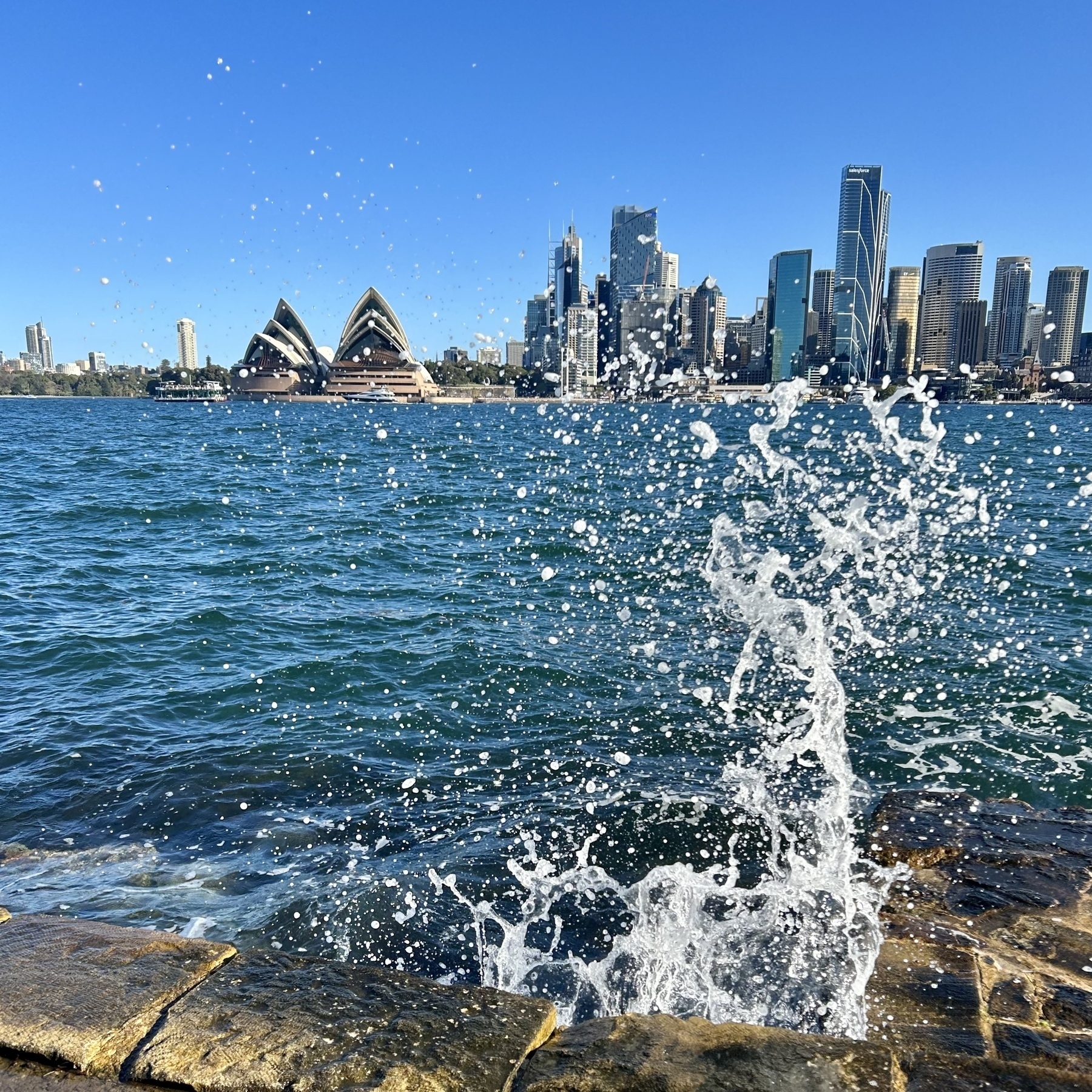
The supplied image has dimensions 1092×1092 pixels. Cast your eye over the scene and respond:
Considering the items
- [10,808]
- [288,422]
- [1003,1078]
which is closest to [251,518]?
[10,808]

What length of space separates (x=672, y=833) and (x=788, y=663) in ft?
11.4

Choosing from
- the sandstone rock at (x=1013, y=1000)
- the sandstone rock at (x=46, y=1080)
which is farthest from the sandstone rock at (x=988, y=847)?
the sandstone rock at (x=46, y=1080)

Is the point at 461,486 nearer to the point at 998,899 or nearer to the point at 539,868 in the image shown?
the point at 539,868

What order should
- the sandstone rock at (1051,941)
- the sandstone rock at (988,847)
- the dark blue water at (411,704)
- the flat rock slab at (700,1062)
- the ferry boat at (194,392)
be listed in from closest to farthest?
1. the flat rock slab at (700,1062)
2. the sandstone rock at (1051,941)
3. the sandstone rock at (988,847)
4. the dark blue water at (411,704)
5. the ferry boat at (194,392)

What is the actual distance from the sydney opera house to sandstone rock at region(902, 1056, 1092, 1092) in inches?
3702

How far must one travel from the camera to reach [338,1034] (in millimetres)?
2430

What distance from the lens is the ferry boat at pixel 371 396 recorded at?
10412 centimetres

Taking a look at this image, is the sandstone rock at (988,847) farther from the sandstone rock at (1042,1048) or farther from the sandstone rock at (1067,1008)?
the sandstone rock at (1042,1048)

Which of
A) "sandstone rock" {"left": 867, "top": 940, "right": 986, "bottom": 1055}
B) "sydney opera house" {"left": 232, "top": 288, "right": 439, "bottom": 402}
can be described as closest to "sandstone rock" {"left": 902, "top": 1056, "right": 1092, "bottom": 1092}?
"sandstone rock" {"left": 867, "top": 940, "right": 986, "bottom": 1055}

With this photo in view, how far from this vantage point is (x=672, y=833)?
5020mm

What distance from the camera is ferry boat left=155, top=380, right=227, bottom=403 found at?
375ft

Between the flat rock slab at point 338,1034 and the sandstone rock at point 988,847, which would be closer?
the flat rock slab at point 338,1034

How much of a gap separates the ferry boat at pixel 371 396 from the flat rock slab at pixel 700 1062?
106 metres

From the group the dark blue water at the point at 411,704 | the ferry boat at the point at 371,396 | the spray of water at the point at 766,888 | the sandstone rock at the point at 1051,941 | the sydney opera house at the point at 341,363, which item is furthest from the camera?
the ferry boat at the point at 371,396
